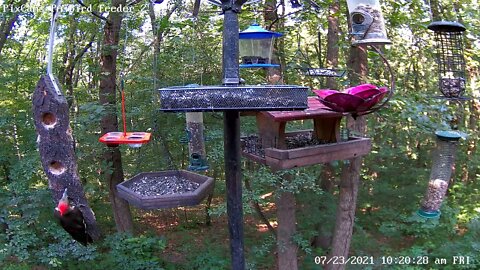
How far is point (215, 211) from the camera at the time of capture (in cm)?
430

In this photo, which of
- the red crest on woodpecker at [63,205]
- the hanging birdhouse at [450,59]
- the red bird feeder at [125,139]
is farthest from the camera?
the hanging birdhouse at [450,59]

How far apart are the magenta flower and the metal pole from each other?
640 millimetres

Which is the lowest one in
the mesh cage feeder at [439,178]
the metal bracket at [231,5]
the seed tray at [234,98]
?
the mesh cage feeder at [439,178]

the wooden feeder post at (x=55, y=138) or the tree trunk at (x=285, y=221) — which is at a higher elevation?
the wooden feeder post at (x=55, y=138)

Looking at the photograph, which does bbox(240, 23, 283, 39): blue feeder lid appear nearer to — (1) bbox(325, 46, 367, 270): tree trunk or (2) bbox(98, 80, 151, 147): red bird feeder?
(2) bbox(98, 80, 151, 147): red bird feeder

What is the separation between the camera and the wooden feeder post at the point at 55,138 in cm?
191

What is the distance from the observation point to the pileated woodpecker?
1.82 metres

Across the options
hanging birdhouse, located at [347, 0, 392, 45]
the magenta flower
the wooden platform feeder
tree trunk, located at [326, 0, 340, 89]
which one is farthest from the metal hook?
tree trunk, located at [326, 0, 340, 89]

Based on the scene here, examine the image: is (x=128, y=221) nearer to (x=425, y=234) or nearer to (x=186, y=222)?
(x=186, y=222)

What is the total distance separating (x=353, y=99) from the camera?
6.82ft

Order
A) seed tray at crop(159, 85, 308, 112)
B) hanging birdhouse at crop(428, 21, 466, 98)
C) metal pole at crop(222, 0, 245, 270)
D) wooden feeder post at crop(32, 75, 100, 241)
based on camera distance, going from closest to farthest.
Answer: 1. seed tray at crop(159, 85, 308, 112)
2. metal pole at crop(222, 0, 245, 270)
3. wooden feeder post at crop(32, 75, 100, 241)
4. hanging birdhouse at crop(428, 21, 466, 98)

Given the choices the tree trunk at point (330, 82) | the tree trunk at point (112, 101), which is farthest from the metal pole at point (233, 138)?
the tree trunk at point (330, 82)

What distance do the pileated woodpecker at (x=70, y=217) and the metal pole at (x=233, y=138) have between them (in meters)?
0.72

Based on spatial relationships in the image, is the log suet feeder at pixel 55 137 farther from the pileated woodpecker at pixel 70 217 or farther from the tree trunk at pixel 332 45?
the tree trunk at pixel 332 45
